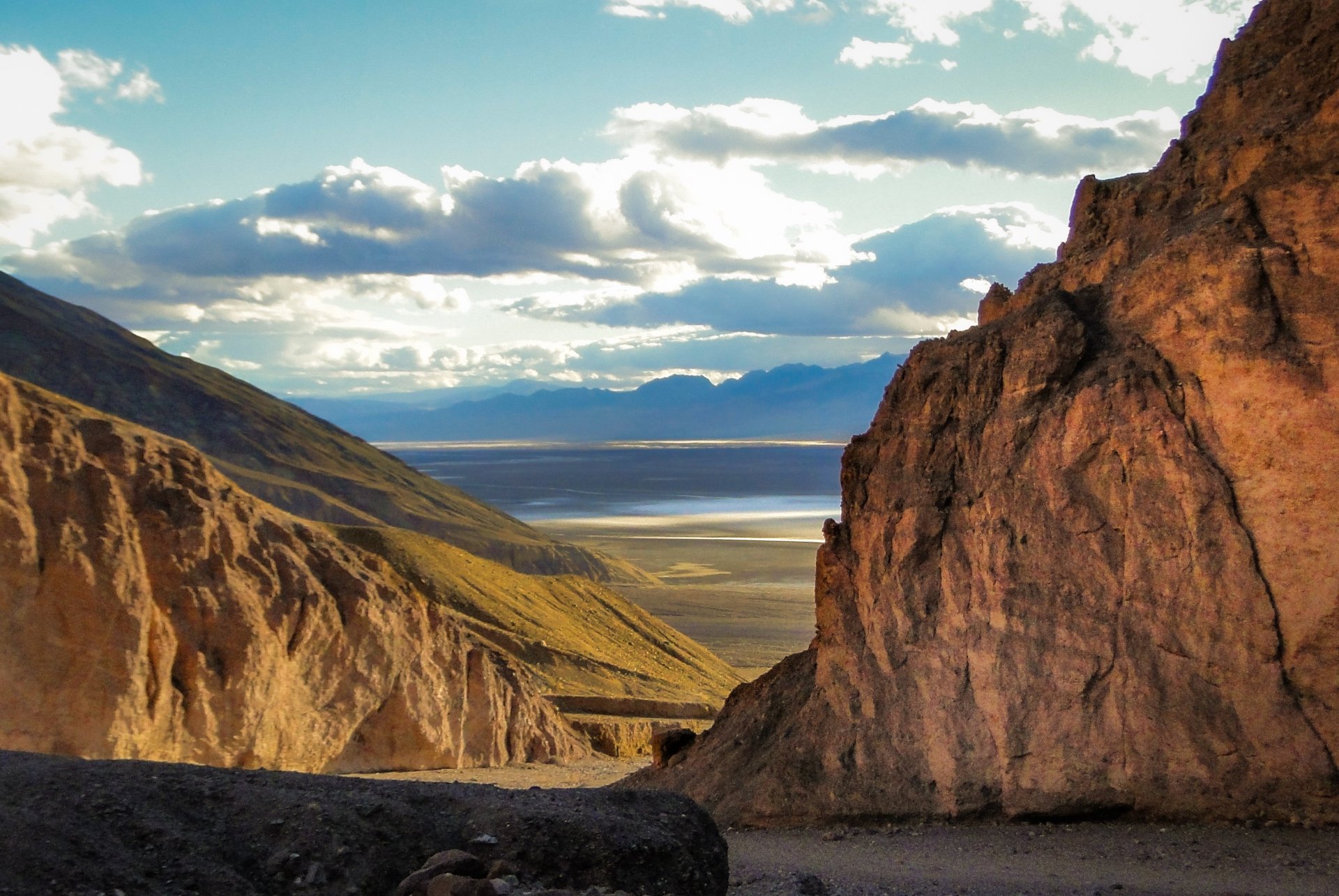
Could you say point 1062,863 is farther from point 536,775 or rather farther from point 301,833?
point 536,775

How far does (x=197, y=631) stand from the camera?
59.9ft

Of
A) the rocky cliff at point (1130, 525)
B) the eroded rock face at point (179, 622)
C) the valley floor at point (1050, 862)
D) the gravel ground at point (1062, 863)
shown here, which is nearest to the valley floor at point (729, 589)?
the eroded rock face at point (179, 622)

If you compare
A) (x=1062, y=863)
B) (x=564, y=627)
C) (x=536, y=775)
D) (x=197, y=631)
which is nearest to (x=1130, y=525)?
(x=1062, y=863)

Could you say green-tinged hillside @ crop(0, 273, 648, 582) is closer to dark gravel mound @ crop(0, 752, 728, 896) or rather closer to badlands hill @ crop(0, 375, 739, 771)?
badlands hill @ crop(0, 375, 739, 771)

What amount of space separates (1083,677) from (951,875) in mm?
2544

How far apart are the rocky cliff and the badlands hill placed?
8.69 meters

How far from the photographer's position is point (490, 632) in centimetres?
3628

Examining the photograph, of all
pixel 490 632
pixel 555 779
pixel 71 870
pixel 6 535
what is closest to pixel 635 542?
pixel 490 632

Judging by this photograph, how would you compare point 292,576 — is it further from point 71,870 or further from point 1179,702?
point 1179,702

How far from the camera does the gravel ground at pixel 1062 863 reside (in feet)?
33.8

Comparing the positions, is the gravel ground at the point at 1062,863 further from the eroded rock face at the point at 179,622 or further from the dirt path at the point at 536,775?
the eroded rock face at the point at 179,622

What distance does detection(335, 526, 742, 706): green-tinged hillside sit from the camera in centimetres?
3662

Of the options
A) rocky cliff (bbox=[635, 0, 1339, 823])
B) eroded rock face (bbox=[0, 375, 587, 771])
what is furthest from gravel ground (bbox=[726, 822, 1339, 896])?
eroded rock face (bbox=[0, 375, 587, 771])

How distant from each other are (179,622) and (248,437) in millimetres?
68748
